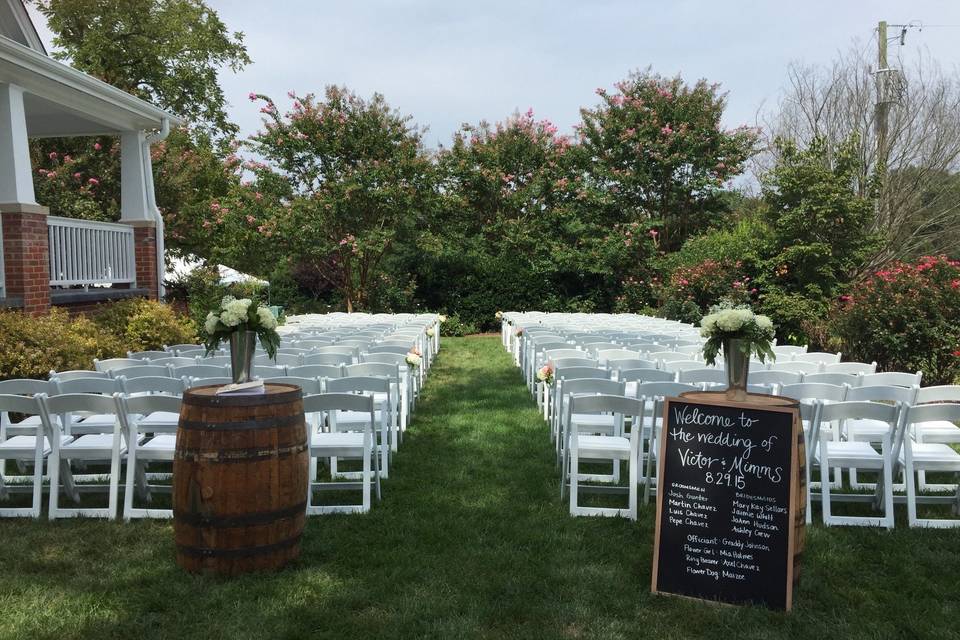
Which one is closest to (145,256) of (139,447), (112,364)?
(112,364)

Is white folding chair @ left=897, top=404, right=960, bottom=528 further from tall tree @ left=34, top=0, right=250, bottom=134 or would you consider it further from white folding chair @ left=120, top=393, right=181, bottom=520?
tall tree @ left=34, top=0, right=250, bottom=134

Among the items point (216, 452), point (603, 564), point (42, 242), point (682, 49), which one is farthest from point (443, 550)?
point (682, 49)

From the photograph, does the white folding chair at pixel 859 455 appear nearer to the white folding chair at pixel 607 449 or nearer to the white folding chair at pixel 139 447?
the white folding chair at pixel 607 449

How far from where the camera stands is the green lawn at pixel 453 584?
11.8 ft

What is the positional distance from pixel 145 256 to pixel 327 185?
9.75 meters

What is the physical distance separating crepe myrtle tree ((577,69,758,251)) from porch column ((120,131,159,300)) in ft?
50.2

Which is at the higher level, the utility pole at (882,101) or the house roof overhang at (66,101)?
the utility pole at (882,101)

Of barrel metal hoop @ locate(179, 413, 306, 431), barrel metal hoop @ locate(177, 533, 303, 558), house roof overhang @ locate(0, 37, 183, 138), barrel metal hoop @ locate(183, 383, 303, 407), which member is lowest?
barrel metal hoop @ locate(177, 533, 303, 558)

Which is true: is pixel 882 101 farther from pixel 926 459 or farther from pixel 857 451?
pixel 857 451

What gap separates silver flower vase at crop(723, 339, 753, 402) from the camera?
402 centimetres

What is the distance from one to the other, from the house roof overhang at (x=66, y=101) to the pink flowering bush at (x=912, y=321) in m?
11.2

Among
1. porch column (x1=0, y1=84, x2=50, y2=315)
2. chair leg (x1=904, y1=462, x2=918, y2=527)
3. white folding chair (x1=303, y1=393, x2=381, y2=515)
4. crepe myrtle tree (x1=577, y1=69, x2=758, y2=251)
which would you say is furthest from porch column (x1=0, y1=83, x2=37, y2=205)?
crepe myrtle tree (x1=577, y1=69, x2=758, y2=251)

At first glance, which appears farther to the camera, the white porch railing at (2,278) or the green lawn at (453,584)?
the white porch railing at (2,278)

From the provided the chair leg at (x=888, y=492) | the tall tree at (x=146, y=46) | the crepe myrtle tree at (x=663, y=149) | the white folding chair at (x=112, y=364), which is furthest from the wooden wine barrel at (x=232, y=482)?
the tall tree at (x=146, y=46)
